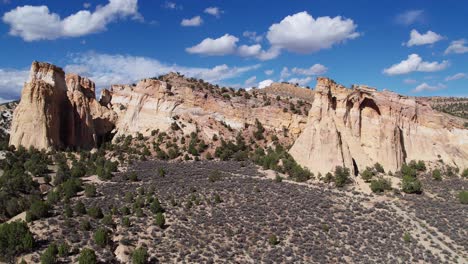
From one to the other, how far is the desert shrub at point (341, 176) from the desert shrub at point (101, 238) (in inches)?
964

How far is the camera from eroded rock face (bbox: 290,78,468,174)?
48.7 metres

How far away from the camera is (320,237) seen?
32.5 meters

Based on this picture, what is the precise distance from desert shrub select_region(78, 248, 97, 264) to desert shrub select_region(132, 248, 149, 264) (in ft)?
7.69

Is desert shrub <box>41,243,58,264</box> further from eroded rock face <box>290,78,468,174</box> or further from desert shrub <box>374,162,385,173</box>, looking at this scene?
desert shrub <box>374,162,385,173</box>

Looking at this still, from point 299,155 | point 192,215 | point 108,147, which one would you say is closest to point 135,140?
point 108,147

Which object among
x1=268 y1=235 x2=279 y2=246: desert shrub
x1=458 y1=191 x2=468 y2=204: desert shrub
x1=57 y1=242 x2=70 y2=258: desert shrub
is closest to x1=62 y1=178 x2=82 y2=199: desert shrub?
x1=57 y1=242 x2=70 y2=258: desert shrub

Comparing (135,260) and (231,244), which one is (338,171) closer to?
(231,244)

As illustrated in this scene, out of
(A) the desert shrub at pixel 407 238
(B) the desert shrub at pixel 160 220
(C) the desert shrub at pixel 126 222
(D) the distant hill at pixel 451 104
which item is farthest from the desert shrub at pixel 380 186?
(D) the distant hill at pixel 451 104

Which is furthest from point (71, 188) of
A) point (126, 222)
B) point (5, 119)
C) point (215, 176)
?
point (5, 119)

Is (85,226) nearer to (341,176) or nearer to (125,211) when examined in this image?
(125,211)

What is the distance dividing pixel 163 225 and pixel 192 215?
3039 mm

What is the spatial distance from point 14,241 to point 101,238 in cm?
524

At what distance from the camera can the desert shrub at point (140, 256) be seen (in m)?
26.5

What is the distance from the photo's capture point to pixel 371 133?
51688mm
